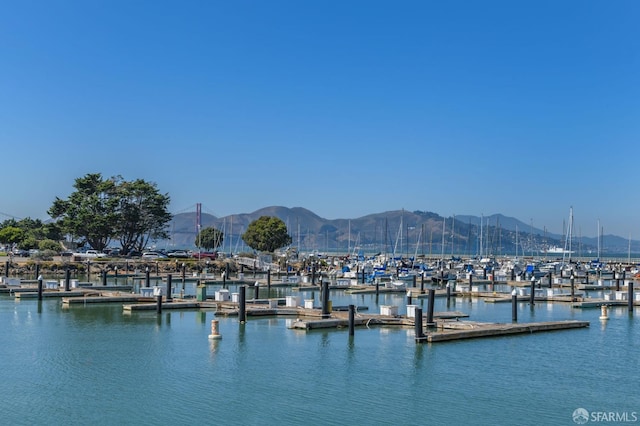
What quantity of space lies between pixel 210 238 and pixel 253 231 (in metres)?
12.5

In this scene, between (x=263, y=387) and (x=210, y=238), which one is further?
(x=210, y=238)

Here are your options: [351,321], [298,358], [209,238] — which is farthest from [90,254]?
[298,358]

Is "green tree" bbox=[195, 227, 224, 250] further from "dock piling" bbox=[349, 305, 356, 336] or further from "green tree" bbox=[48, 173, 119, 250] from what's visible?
"dock piling" bbox=[349, 305, 356, 336]

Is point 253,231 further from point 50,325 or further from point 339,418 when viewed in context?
point 339,418

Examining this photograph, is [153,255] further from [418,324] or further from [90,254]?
[418,324]

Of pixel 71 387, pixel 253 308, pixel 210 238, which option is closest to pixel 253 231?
pixel 210 238

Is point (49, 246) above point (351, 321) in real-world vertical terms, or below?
above

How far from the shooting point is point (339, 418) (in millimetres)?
24781
